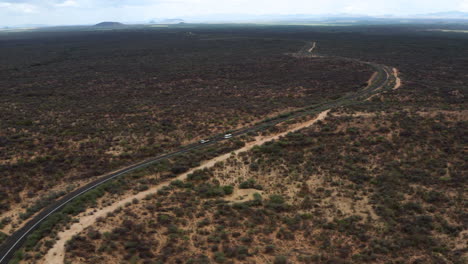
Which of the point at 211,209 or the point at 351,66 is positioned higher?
the point at 351,66

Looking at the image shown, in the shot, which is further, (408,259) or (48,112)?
(48,112)

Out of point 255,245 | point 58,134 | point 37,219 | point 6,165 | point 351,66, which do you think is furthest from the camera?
point 351,66

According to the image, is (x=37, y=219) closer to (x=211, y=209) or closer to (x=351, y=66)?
(x=211, y=209)

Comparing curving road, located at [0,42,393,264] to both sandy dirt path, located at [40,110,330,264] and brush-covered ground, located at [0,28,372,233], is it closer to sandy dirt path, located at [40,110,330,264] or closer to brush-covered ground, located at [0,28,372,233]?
brush-covered ground, located at [0,28,372,233]

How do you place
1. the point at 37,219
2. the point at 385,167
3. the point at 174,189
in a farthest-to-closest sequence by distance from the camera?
the point at 385,167, the point at 174,189, the point at 37,219

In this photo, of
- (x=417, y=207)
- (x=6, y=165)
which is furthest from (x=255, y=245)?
(x=6, y=165)

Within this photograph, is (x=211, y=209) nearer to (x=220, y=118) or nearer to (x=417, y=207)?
(x=417, y=207)
